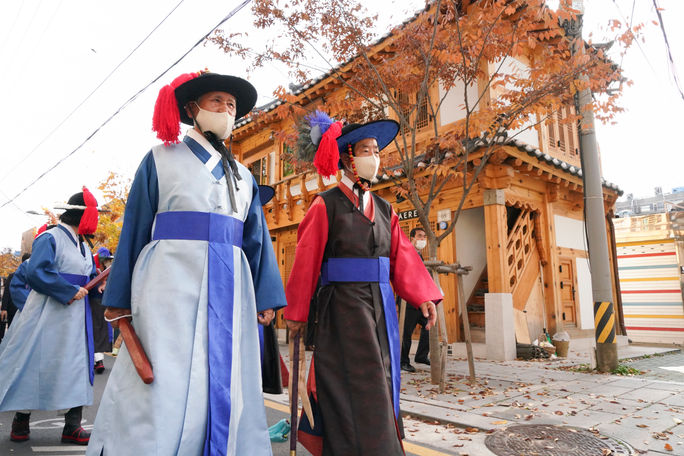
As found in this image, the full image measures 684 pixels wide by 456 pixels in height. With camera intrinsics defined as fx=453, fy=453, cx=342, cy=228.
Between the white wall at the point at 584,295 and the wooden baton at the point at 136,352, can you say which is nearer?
the wooden baton at the point at 136,352

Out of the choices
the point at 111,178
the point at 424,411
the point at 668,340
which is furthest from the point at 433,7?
the point at 111,178

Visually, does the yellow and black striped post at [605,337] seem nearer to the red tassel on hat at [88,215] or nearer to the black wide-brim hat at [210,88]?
the black wide-brim hat at [210,88]

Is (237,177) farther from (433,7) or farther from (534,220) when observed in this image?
(534,220)

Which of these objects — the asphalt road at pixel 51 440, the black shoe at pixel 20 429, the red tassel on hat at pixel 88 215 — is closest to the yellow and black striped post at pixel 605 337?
the asphalt road at pixel 51 440

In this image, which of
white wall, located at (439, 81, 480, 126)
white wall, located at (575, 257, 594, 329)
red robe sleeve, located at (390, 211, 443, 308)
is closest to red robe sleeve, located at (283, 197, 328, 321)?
red robe sleeve, located at (390, 211, 443, 308)

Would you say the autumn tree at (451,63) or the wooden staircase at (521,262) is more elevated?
the autumn tree at (451,63)

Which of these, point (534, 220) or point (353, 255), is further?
point (534, 220)

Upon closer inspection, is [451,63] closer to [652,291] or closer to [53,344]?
[53,344]

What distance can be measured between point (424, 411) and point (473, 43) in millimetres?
4777

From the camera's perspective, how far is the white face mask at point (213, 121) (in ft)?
8.10

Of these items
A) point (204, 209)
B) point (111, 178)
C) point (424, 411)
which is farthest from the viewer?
point (111, 178)

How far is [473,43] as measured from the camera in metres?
6.21

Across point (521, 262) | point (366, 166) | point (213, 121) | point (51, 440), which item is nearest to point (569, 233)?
point (521, 262)

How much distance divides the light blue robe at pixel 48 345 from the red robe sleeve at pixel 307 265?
6.93ft
